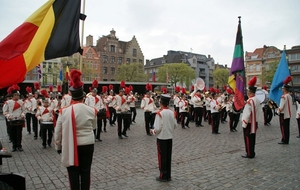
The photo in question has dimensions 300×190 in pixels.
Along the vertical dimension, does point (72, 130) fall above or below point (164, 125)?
above

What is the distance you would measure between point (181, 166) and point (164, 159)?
1310 millimetres

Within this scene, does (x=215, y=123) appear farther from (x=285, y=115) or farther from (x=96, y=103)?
(x=96, y=103)

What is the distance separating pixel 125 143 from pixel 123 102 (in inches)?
90.4

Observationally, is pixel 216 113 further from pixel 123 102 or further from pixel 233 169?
pixel 233 169

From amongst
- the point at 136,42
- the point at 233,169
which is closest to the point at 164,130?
the point at 233,169

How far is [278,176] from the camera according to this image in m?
5.61

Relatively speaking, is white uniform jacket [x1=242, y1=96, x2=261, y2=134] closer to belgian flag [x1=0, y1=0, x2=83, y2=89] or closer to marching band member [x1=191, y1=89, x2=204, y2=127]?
belgian flag [x1=0, y1=0, x2=83, y2=89]

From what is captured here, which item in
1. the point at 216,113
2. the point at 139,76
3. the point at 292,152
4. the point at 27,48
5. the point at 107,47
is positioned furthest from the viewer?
the point at 107,47

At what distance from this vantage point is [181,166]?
258 inches

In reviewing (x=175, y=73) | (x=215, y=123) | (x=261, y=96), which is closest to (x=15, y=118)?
(x=215, y=123)

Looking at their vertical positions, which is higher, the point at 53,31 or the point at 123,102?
the point at 53,31

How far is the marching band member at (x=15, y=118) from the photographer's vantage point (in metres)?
8.69

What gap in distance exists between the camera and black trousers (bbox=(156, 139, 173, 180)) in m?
5.41

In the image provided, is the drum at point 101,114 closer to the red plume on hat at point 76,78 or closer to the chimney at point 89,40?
the red plume on hat at point 76,78
